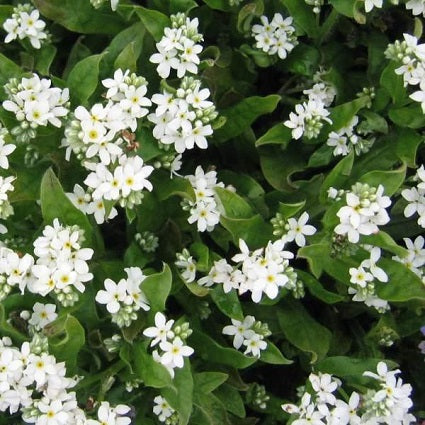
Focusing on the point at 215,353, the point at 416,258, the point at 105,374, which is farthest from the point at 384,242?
the point at 105,374

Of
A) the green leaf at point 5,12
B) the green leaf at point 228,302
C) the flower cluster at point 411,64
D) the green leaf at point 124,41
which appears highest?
the flower cluster at point 411,64

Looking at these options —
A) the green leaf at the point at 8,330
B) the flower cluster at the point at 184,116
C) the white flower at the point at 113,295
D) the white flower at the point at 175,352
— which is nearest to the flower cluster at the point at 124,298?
the white flower at the point at 113,295

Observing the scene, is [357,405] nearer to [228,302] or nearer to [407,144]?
[228,302]

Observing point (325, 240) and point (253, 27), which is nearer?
point (325, 240)

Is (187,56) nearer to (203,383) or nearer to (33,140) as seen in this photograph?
(33,140)

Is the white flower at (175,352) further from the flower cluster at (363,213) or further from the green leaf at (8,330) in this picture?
the flower cluster at (363,213)

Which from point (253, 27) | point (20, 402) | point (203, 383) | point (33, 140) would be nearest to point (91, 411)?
point (20, 402)

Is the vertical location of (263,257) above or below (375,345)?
above
